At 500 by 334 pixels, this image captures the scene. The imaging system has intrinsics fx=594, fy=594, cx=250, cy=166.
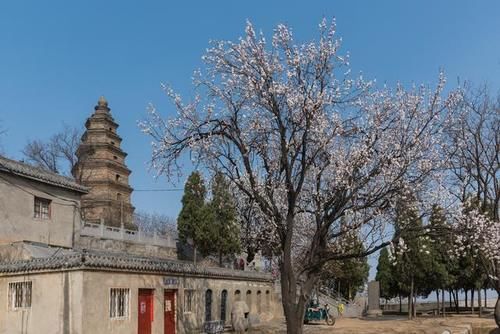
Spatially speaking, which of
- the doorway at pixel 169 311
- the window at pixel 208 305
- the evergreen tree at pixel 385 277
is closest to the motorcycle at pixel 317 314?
the window at pixel 208 305

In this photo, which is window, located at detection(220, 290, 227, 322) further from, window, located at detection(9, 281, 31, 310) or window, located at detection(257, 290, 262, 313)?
window, located at detection(9, 281, 31, 310)

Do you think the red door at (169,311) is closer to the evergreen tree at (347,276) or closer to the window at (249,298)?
the window at (249,298)

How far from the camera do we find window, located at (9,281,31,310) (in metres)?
20.9

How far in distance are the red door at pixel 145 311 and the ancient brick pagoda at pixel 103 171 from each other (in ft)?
96.8

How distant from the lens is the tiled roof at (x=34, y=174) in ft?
81.3

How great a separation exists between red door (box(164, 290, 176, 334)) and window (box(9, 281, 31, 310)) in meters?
5.43

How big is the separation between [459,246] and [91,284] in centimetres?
1168

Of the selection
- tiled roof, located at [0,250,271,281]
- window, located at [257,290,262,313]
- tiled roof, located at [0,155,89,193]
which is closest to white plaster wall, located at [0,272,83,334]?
tiled roof, located at [0,250,271,281]

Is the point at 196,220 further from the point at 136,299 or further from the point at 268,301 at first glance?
the point at 136,299

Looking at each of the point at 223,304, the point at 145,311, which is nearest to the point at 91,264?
the point at 145,311

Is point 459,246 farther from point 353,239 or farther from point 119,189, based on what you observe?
point 119,189

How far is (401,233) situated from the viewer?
15.9 meters

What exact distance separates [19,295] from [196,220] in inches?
797

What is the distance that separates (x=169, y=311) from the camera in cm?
2406
